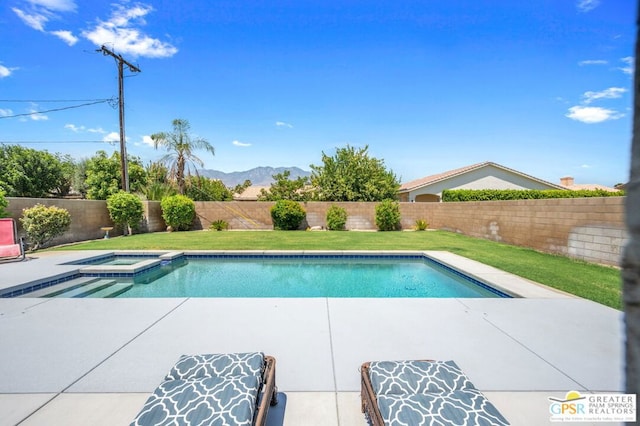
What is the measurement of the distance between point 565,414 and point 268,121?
22835mm

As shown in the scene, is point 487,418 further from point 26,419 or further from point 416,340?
point 26,419

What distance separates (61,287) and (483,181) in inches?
1071

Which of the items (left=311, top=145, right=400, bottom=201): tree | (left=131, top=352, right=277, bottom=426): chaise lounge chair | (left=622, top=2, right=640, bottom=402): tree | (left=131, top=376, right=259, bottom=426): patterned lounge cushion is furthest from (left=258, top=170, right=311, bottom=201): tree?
(left=622, top=2, right=640, bottom=402): tree

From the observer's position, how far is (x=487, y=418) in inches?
68.7

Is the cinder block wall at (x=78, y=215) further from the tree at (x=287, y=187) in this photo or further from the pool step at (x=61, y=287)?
the tree at (x=287, y=187)

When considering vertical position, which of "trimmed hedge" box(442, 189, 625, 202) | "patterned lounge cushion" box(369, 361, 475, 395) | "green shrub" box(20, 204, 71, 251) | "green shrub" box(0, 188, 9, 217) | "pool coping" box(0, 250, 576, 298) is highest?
"trimmed hedge" box(442, 189, 625, 202)

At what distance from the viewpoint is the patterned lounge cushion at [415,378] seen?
81.7 inches

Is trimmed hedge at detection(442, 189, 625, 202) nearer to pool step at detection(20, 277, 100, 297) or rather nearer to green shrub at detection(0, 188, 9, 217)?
pool step at detection(20, 277, 100, 297)

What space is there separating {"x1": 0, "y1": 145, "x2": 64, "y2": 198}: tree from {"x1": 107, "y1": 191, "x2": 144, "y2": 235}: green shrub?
18.4 m

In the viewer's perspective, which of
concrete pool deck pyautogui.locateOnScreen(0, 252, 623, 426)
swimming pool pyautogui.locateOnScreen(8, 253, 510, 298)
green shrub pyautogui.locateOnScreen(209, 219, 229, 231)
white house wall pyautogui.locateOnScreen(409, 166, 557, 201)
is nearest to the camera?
concrete pool deck pyautogui.locateOnScreen(0, 252, 623, 426)

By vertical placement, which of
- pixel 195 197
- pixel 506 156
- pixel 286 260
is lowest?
pixel 286 260

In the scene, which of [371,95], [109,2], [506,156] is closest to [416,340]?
[109,2]

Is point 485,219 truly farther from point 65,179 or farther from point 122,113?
point 65,179

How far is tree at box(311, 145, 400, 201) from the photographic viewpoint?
2169cm
